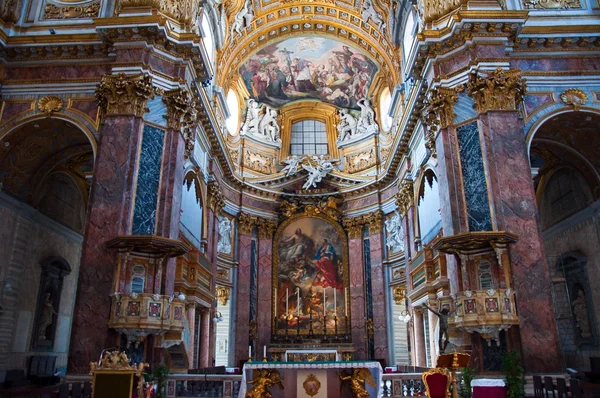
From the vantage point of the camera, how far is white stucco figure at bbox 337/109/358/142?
28484 mm

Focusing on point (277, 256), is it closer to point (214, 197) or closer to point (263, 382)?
point (214, 197)

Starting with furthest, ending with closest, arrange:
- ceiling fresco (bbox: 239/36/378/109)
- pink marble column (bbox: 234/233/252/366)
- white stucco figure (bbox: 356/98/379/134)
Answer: white stucco figure (bbox: 356/98/379/134) < ceiling fresco (bbox: 239/36/378/109) < pink marble column (bbox: 234/233/252/366)

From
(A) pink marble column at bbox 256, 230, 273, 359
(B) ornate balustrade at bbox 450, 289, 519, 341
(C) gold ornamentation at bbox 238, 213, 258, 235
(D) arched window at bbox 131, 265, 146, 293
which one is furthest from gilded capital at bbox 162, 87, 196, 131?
(A) pink marble column at bbox 256, 230, 273, 359

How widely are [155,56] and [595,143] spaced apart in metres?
14.3

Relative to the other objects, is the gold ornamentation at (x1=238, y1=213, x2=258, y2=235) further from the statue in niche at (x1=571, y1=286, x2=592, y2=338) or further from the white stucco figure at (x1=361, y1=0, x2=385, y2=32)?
the statue in niche at (x1=571, y1=286, x2=592, y2=338)

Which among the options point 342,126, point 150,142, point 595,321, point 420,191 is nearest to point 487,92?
point 420,191

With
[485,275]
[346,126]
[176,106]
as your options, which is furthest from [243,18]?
[485,275]

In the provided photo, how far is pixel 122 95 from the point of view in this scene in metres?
14.8

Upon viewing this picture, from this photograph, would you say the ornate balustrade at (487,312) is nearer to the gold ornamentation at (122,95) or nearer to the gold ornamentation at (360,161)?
→ the gold ornamentation at (122,95)

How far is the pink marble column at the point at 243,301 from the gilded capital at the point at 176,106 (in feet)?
35.1

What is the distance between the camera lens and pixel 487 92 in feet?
47.3

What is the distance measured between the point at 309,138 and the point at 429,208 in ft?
40.8

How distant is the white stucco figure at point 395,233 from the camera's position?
23.9 m

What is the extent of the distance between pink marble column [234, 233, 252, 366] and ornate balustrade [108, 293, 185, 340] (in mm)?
11102
